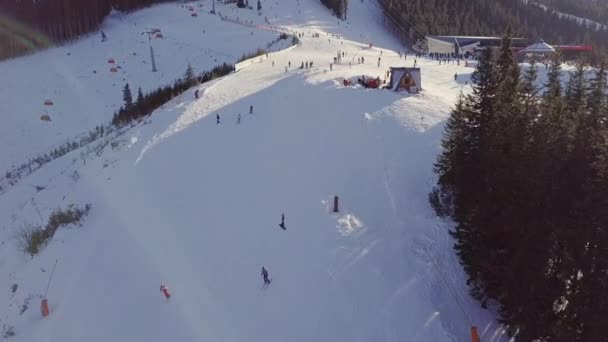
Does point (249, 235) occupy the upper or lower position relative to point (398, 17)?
lower

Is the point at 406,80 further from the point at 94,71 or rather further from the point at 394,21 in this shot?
the point at 394,21

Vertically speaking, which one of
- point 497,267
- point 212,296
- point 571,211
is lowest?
point 212,296

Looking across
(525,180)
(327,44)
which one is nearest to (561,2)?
(327,44)

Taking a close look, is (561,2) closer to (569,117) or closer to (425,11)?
(425,11)

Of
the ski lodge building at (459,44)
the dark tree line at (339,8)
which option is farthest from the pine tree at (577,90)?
the dark tree line at (339,8)

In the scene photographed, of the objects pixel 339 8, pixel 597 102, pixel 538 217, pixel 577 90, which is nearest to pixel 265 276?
pixel 538 217

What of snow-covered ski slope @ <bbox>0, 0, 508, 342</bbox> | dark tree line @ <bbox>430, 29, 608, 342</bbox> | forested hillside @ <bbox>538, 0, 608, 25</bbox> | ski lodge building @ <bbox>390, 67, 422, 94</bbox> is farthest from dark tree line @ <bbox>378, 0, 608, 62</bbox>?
dark tree line @ <bbox>430, 29, 608, 342</bbox>
